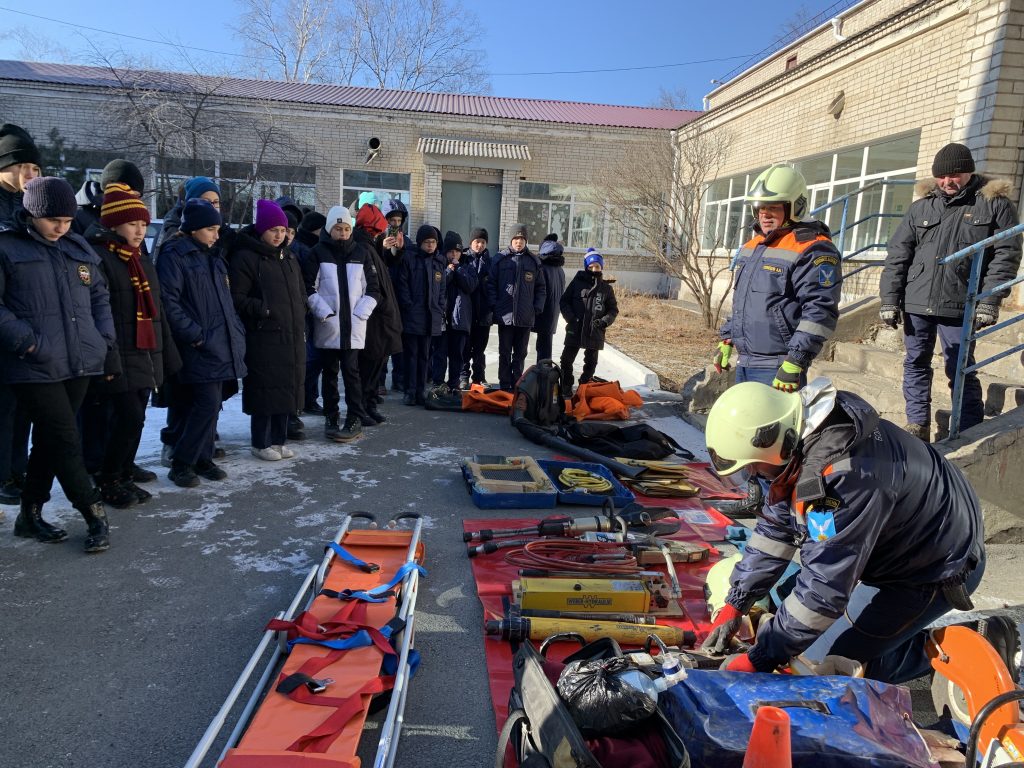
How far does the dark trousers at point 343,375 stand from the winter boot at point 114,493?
2157mm

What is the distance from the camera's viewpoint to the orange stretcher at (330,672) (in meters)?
2.25

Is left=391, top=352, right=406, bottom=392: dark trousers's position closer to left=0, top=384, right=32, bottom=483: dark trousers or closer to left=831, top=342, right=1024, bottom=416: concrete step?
left=0, top=384, right=32, bottom=483: dark trousers

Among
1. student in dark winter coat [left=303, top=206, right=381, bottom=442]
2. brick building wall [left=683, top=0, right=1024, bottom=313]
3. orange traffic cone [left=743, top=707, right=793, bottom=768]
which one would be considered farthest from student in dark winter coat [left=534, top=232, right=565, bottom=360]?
orange traffic cone [left=743, top=707, right=793, bottom=768]

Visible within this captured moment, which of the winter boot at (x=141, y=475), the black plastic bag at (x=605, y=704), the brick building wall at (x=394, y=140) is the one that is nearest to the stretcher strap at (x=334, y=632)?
the black plastic bag at (x=605, y=704)

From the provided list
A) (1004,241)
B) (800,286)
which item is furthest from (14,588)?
(1004,241)

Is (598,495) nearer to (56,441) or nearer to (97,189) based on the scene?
(56,441)

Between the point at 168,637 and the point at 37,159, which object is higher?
the point at 37,159

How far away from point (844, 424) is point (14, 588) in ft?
12.6

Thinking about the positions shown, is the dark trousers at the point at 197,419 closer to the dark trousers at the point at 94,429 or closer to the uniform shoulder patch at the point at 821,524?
the dark trousers at the point at 94,429

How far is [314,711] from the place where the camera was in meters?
2.45

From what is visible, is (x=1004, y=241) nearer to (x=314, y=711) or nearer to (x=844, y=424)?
(x=844, y=424)

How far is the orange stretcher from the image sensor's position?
225 cm

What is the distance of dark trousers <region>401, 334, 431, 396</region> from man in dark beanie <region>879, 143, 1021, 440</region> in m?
4.64

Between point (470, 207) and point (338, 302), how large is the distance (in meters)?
16.0
